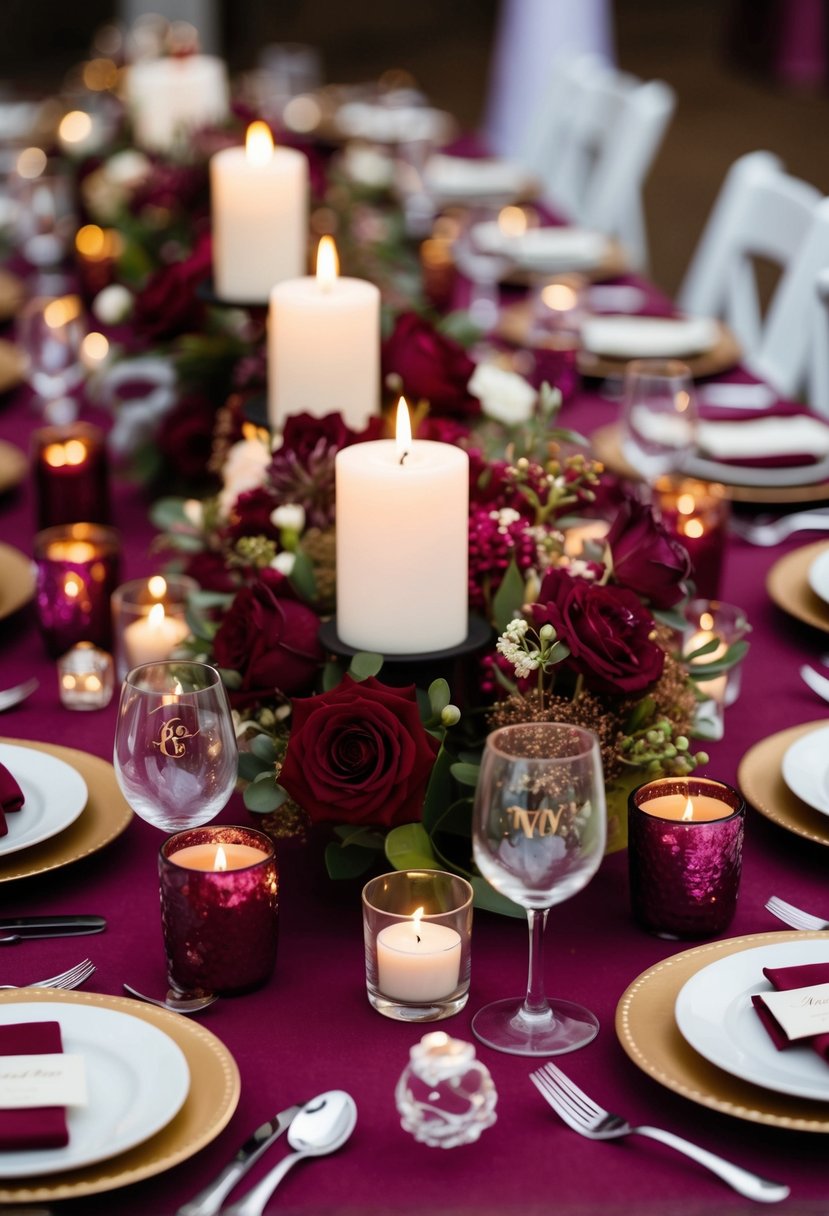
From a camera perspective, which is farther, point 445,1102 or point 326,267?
point 326,267

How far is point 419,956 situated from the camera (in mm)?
1095

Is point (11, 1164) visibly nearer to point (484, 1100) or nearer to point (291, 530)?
point (484, 1100)

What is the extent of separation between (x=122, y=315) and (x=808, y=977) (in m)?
1.76

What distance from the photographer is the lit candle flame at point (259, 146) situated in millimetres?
2182

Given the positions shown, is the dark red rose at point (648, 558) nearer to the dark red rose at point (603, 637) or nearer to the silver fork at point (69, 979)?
the dark red rose at point (603, 637)

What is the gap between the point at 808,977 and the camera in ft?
3.52

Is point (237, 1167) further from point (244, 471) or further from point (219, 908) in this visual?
point (244, 471)

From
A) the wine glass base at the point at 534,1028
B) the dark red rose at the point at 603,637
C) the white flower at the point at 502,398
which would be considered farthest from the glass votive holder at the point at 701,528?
the wine glass base at the point at 534,1028

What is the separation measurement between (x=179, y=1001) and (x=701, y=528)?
0.88 metres

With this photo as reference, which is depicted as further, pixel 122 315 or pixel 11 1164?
pixel 122 315

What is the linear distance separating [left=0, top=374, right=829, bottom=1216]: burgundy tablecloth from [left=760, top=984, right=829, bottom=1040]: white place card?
0.06 m

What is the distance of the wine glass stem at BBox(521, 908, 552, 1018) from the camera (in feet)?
3.45

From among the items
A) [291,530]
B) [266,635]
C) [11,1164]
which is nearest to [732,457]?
[291,530]

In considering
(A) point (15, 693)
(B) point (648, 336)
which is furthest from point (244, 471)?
(B) point (648, 336)
